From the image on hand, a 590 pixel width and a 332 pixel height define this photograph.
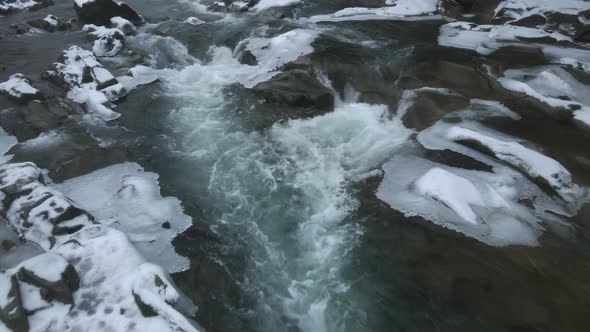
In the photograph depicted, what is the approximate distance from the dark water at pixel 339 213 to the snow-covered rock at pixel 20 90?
2.58m

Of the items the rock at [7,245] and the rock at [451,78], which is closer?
the rock at [7,245]

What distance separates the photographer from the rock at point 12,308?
5105 millimetres

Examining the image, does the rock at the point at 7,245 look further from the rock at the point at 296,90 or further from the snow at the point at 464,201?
the rock at the point at 296,90

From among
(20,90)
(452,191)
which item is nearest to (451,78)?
(452,191)

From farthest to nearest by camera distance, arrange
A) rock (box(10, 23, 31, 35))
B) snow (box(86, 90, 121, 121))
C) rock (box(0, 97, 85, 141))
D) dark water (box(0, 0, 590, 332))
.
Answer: rock (box(10, 23, 31, 35)) → snow (box(86, 90, 121, 121)) → rock (box(0, 97, 85, 141)) → dark water (box(0, 0, 590, 332))

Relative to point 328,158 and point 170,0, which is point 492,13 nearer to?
point 328,158

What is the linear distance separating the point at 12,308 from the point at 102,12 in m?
17.1

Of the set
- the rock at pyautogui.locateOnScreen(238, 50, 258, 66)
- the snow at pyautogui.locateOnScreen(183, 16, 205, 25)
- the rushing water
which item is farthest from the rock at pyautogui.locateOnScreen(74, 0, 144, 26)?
the rock at pyautogui.locateOnScreen(238, 50, 258, 66)

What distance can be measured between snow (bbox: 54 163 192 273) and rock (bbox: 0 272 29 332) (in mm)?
2007

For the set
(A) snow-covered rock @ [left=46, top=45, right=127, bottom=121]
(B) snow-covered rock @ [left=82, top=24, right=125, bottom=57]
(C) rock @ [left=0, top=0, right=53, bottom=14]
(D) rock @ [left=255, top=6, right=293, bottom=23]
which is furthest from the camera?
(C) rock @ [left=0, top=0, right=53, bottom=14]

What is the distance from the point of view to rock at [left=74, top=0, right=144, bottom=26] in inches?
705

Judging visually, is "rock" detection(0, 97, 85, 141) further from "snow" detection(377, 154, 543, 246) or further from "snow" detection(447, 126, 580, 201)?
"snow" detection(447, 126, 580, 201)

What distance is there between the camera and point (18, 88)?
11258 millimetres

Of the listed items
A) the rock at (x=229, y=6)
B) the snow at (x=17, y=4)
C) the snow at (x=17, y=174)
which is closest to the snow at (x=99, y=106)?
the snow at (x=17, y=174)
